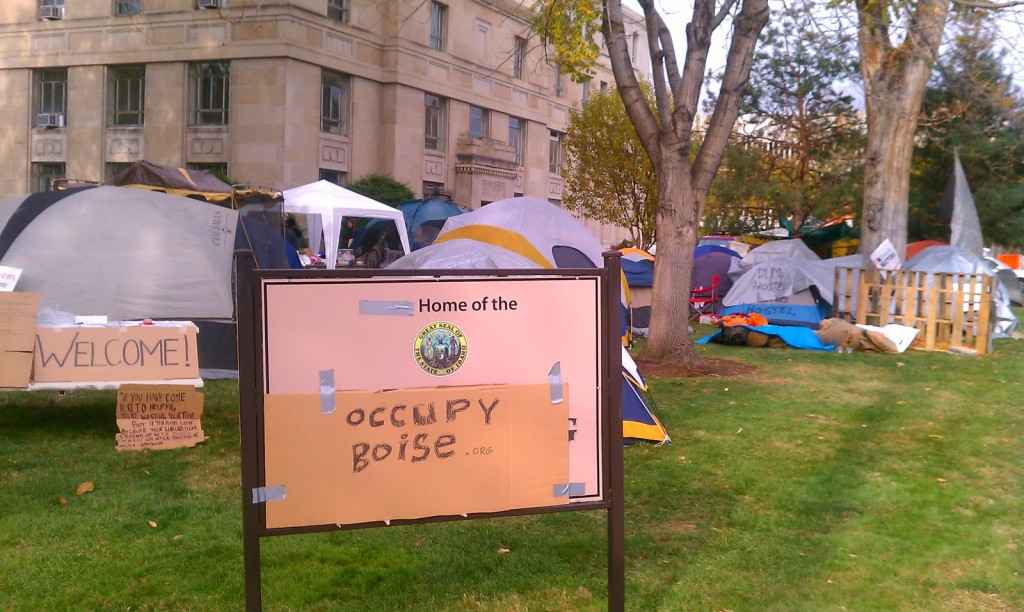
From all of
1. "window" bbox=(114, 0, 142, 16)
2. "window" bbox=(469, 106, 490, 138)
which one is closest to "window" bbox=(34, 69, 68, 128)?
"window" bbox=(114, 0, 142, 16)

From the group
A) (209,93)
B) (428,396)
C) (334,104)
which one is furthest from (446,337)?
(209,93)

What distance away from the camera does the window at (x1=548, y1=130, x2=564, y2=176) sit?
46.5 metres

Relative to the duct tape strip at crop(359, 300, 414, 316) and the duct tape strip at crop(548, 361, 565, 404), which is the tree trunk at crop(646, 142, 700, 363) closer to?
the duct tape strip at crop(548, 361, 565, 404)

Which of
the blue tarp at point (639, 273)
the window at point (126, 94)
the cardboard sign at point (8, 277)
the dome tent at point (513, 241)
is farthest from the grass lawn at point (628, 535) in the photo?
the window at point (126, 94)

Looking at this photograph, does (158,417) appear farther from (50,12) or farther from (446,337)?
(50,12)

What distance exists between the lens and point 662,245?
39.6 ft

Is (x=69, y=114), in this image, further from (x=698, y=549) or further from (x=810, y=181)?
(x=698, y=549)

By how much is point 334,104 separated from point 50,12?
1136 cm

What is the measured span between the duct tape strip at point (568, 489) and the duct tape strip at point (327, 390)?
941mm

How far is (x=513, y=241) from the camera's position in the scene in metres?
11.2

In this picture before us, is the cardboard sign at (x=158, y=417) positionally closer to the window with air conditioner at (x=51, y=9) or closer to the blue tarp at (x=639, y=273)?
the blue tarp at (x=639, y=273)

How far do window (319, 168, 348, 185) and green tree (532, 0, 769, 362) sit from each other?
21877 millimetres

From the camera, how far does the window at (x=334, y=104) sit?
33.0 metres

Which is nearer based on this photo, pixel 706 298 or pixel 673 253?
pixel 673 253
